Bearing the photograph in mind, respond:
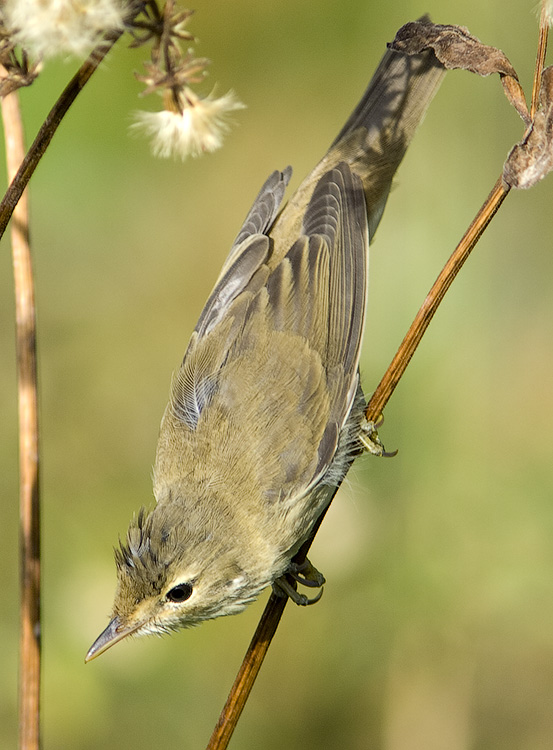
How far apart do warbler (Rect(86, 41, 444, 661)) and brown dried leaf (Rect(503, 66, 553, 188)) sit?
1.43 m

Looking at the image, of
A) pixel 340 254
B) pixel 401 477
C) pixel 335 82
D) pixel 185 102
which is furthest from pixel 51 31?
pixel 335 82

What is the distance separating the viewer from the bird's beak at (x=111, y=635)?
2467 mm

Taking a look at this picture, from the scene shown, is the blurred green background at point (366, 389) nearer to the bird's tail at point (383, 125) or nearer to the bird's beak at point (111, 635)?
the bird's tail at point (383, 125)

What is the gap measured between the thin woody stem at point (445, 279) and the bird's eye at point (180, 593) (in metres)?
0.94

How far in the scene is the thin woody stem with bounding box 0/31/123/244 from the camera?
1.41m

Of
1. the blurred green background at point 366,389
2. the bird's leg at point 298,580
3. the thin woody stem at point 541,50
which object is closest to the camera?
the thin woody stem at point 541,50

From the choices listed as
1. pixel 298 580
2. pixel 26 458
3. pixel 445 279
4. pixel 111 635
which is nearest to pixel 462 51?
pixel 445 279

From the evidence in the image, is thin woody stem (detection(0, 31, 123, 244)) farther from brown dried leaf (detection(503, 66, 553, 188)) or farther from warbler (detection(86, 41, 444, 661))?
warbler (detection(86, 41, 444, 661))

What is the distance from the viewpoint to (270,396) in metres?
3.03

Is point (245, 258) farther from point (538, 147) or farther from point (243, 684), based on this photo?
point (243, 684)

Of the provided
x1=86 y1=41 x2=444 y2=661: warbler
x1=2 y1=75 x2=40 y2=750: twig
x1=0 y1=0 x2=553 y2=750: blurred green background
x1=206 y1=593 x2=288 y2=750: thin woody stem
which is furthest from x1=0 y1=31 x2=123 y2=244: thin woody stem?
x1=0 y1=0 x2=553 y2=750: blurred green background

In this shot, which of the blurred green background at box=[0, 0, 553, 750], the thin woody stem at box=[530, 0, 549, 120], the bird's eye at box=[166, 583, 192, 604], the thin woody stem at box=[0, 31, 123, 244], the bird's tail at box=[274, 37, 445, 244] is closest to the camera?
the thin woody stem at box=[0, 31, 123, 244]

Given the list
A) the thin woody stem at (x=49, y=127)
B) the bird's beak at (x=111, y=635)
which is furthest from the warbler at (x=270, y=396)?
the thin woody stem at (x=49, y=127)

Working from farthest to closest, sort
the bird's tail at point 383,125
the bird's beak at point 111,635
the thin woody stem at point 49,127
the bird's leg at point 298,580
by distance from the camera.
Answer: the bird's tail at point 383,125
the bird's leg at point 298,580
the bird's beak at point 111,635
the thin woody stem at point 49,127
